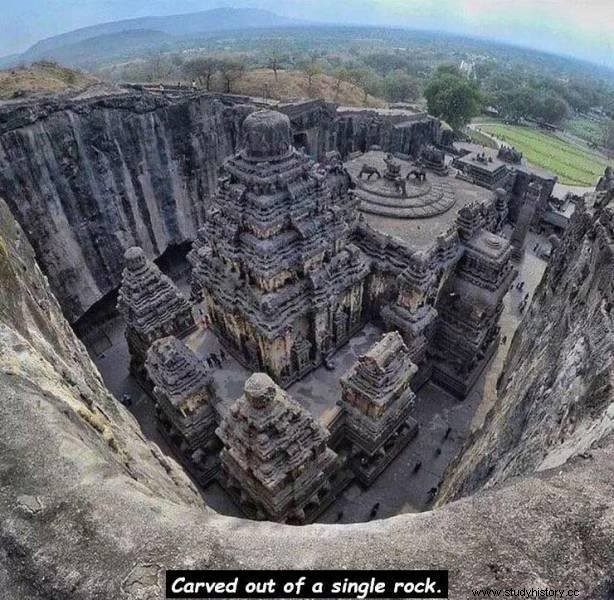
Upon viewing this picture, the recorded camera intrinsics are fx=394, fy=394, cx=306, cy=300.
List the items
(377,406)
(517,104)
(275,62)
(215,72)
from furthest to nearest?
(517,104)
(215,72)
(275,62)
(377,406)

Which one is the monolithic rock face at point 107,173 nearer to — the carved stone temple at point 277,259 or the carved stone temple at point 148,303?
the carved stone temple at point 148,303

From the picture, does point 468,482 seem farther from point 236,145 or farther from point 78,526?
point 236,145

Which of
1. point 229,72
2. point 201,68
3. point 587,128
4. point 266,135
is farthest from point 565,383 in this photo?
point 587,128

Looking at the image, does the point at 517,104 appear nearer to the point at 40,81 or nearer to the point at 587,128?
the point at 587,128

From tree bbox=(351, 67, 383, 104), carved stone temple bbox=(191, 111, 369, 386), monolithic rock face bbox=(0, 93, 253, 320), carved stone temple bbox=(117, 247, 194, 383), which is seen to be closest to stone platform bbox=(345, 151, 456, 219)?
carved stone temple bbox=(191, 111, 369, 386)

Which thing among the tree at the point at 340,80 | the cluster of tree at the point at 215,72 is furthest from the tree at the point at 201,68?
the tree at the point at 340,80
